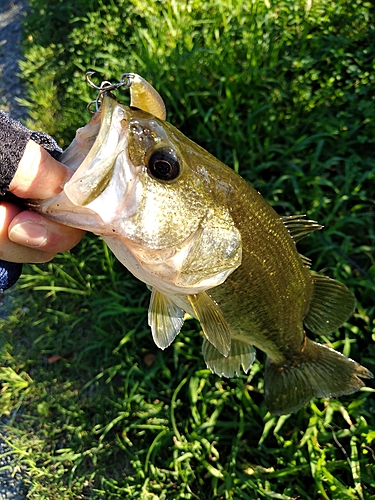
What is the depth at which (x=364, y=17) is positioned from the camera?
3.21 meters

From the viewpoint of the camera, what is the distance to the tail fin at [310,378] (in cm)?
201

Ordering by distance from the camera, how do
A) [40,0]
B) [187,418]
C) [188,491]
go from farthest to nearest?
[40,0], [187,418], [188,491]

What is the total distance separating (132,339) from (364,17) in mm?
2730

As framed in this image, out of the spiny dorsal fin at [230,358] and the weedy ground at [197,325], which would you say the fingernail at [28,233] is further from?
the weedy ground at [197,325]

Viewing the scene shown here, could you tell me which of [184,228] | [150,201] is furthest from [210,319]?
[150,201]

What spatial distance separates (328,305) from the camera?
6.46 ft

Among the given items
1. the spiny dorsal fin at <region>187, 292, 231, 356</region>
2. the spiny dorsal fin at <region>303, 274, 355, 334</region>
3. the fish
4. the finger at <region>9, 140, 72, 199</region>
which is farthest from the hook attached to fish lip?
the spiny dorsal fin at <region>303, 274, 355, 334</region>

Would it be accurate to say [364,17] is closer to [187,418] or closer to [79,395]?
[187,418]

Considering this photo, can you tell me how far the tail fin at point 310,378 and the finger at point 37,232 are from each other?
1.21m

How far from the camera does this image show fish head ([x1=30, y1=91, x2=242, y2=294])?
116 centimetres

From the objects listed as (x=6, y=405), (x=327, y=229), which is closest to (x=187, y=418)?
(x=6, y=405)

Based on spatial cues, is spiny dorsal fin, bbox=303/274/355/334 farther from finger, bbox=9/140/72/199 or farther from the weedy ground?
finger, bbox=9/140/72/199

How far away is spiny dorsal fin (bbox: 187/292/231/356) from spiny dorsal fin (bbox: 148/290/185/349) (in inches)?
5.7

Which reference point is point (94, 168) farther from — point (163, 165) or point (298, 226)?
point (298, 226)
